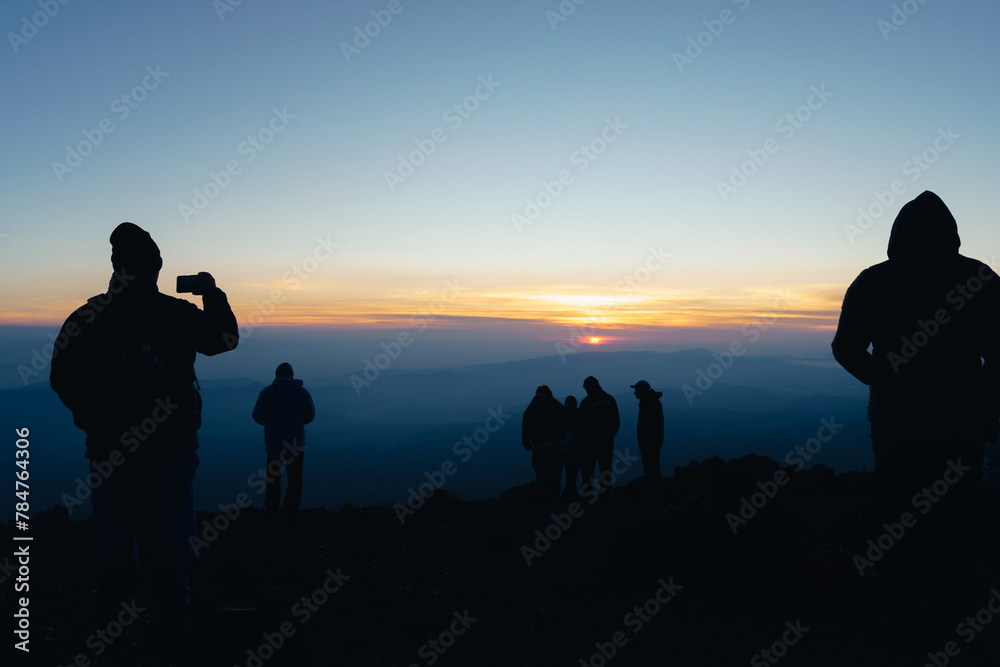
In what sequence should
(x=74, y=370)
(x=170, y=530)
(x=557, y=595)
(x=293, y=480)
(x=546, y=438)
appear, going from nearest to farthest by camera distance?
(x=74, y=370), (x=170, y=530), (x=557, y=595), (x=293, y=480), (x=546, y=438)

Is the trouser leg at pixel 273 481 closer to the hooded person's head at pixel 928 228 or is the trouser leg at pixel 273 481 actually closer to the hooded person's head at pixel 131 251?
the hooded person's head at pixel 131 251

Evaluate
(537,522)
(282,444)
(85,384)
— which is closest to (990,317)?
(85,384)

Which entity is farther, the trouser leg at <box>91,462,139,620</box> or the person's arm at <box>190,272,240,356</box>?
the person's arm at <box>190,272,240,356</box>

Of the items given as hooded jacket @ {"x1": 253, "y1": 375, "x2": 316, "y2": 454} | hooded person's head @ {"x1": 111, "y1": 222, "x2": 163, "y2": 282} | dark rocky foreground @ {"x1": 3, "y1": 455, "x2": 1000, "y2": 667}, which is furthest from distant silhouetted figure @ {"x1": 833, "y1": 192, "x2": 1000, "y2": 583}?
hooded jacket @ {"x1": 253, "y1": 375, "x2": 316, "y2": 454}

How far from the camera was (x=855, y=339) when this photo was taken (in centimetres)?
354

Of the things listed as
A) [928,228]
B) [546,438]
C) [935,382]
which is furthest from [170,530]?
[546,438]

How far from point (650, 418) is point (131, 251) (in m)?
10.9

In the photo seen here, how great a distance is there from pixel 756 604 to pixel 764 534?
0.82 meters

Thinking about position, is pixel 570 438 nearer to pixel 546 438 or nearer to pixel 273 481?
pixel 546 438

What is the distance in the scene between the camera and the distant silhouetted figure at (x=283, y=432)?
407 inches

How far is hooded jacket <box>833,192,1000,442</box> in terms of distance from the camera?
3273 millimetres

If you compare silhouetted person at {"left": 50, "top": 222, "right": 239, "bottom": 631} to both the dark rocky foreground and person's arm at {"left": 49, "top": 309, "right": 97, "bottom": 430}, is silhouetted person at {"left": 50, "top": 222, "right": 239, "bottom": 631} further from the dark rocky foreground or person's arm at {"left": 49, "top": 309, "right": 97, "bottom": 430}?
the dark rocky foreground

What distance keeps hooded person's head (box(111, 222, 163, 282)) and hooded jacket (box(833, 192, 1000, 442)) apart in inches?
160

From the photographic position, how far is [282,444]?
10344mm
